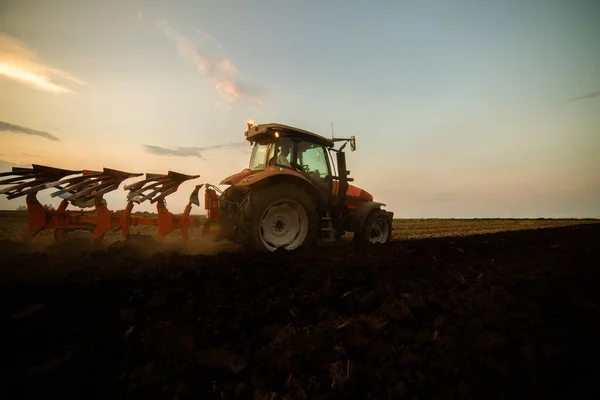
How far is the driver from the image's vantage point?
6.09m

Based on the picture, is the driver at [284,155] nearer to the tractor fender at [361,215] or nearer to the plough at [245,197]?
the plough at [245,197]

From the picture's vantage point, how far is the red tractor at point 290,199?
505cm

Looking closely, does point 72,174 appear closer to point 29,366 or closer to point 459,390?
point 29,366

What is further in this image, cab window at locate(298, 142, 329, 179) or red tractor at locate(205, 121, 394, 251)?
cab window at locate(298, 142, 329, 179)

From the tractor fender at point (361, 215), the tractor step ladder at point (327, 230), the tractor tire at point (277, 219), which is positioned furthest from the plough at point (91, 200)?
the tractor fender at point (361, 215)

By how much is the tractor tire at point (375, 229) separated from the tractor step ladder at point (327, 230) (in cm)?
101

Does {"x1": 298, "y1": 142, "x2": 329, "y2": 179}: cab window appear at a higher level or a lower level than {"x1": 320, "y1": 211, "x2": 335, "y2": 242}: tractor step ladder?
higher

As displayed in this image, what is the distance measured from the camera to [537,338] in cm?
212

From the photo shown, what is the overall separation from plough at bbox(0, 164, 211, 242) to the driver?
5.13 feet

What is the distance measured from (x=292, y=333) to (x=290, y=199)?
3338 millimetres

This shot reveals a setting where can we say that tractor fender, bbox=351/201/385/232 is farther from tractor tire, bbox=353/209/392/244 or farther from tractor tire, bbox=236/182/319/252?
tractor tire, bbox=236/182/319/252

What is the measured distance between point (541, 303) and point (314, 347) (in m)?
2.18

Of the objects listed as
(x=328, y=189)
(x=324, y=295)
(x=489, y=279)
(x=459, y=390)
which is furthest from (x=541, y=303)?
(x=328, y=189)

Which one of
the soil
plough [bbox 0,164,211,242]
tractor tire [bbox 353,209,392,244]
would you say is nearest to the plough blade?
plough [bbox 0,164,211,242]
